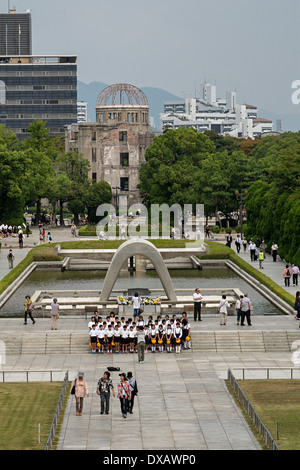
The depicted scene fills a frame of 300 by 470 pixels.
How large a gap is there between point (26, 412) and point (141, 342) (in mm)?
7609

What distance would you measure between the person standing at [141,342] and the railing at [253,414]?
3997mm

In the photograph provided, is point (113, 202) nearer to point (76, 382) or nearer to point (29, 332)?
point (29, 332)

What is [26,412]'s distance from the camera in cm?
2995

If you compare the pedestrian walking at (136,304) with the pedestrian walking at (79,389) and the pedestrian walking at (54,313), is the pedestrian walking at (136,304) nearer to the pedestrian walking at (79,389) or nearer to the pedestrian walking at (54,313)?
the pedestrian walking at (54,313)

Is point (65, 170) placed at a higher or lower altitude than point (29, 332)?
higher

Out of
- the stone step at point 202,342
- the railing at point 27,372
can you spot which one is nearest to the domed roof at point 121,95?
the stone step at point 202,342

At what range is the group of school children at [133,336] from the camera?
38.6 meters

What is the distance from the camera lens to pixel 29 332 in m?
42.4
